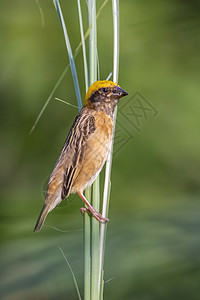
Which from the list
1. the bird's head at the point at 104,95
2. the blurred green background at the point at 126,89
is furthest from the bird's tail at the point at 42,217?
the blurred green background at the point at 126,89

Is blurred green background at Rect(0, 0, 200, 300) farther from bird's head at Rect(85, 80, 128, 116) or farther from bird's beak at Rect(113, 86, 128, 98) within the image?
bird's beak at Rect(113, 86, 128, 98)

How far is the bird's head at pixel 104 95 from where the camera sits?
96cm

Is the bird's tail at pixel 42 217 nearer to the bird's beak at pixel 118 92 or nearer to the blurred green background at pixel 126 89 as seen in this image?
the bird's beak at pixel 118 92

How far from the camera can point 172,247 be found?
1131 mm

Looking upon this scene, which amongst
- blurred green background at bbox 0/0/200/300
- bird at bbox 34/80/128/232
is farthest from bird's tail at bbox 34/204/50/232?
blurred green background at bbox 0/0/200/300

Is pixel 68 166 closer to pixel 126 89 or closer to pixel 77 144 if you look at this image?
pixel 77 144

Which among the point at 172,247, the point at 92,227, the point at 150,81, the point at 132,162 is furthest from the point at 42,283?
the point at 150,81

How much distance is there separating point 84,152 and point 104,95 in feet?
0.54

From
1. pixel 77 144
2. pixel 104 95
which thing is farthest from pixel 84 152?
pixel 104 95

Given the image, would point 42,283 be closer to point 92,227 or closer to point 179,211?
point 92,227

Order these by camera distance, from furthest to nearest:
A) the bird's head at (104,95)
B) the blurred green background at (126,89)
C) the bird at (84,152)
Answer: the blurred green background at (126,89)
the bird at (84,152)
the bird's head at (104,95)

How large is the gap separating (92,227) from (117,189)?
1.28 m

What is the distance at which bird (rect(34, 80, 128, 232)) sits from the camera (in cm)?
108

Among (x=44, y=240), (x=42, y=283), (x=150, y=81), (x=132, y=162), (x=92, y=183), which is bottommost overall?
(x=42, y=283)
